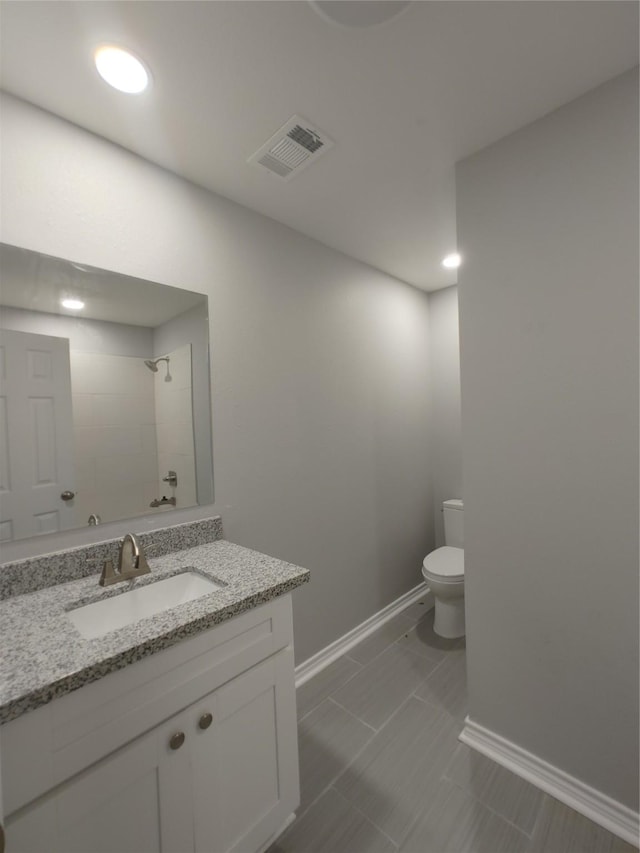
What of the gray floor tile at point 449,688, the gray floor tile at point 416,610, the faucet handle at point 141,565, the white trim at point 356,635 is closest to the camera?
the faucet handle at point 141,565

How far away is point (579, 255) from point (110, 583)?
197 cm

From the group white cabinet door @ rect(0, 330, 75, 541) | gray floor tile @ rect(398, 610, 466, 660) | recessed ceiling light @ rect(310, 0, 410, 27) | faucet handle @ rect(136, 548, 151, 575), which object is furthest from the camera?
gray floor tile @ rect(398, 610, 466, 660)

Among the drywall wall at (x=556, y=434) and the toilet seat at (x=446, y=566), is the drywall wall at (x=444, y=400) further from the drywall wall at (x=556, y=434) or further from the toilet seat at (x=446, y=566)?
the drywall wall at (x=556, y=434)

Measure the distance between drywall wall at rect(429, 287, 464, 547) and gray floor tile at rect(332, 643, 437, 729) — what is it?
1.19 meters

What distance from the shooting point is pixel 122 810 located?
876mm

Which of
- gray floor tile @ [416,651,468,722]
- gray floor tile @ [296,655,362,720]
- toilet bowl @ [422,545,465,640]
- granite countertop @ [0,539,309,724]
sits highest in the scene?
granite countertop @ [0,539,309,724]

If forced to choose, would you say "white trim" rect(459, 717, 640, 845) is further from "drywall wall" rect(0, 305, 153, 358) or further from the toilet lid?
"drywall wall" rect(0, 305, 153, 358)

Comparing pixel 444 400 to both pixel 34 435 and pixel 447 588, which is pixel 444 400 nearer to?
pixel 447 588

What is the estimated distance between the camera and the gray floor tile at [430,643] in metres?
2.23

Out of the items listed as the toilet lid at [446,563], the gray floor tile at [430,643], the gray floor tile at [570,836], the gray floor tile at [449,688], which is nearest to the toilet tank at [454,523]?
the toilet lid at [446,563]

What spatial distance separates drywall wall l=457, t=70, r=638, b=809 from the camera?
1.25m

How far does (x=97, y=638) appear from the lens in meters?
0.91

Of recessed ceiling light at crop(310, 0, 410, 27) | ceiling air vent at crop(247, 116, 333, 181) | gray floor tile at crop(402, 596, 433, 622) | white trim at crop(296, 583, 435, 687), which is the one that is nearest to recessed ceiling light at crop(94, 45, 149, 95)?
ceiling air vent at crop(247, 116, 333, 181)

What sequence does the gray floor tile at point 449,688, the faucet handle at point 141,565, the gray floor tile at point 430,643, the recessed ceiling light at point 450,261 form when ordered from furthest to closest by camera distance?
the recessed ceiling light at point 450,261 < the gray floor tile at point 430,643 < the gray floor tile at point 449,688 < the faucet handle at point 141,565
